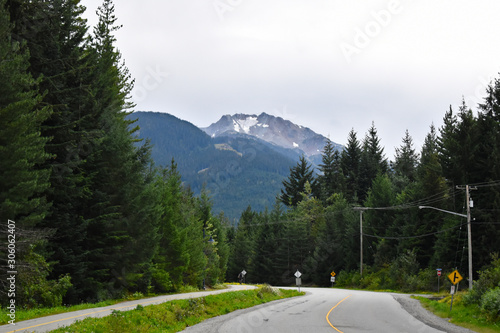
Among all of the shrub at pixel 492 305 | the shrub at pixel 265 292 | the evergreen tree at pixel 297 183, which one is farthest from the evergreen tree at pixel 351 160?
the shrub at pixel 492 305

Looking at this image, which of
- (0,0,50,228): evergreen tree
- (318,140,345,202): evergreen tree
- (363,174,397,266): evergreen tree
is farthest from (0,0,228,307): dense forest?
(318,140,345,202): evergreen tree

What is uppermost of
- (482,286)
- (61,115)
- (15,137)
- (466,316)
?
(61,115)

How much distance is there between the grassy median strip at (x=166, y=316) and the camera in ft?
44.7

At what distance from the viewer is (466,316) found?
20.9m

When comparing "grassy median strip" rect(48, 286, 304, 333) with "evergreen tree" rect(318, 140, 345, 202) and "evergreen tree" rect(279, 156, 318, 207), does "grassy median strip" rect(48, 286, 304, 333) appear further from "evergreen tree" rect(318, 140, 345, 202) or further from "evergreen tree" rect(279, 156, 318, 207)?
"evergreen tree" rect(279, 156, 318, 207)

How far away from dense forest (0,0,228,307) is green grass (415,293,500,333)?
58.8 ft

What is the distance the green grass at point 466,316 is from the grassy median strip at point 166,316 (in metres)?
11.4

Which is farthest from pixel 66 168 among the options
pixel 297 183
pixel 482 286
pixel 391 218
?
pixel 297 183

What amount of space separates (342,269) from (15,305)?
6173cm

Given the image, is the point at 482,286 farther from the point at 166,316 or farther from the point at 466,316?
the point at 166,316

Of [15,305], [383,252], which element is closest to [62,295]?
[15,305]

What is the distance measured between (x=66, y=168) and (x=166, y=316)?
29.3 feet

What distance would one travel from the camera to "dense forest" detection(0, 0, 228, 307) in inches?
682

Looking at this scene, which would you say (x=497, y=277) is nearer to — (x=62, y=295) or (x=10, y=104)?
(x=62, y=295)
